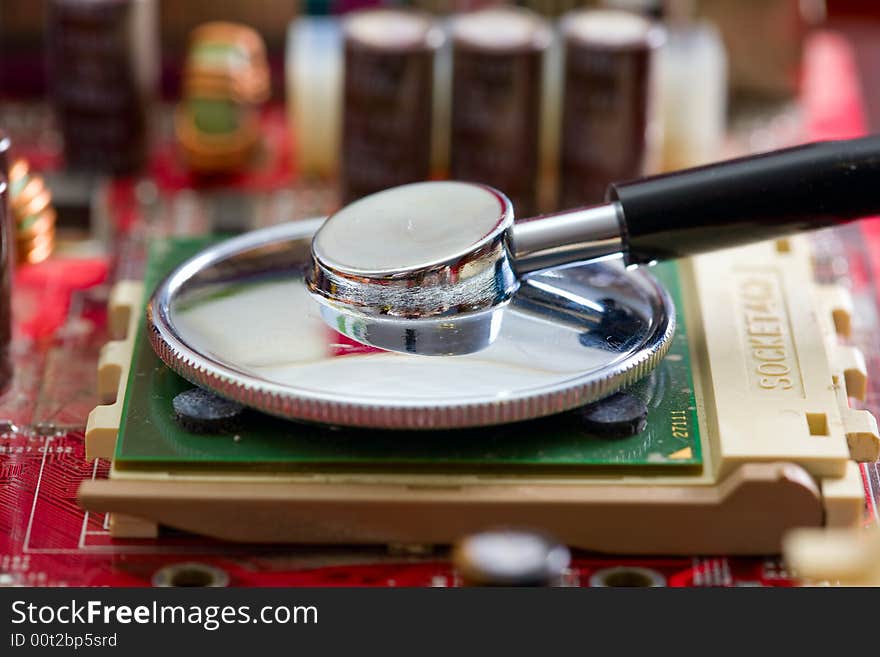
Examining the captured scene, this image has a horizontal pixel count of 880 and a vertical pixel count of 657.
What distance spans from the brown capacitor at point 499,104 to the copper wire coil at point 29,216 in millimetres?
428

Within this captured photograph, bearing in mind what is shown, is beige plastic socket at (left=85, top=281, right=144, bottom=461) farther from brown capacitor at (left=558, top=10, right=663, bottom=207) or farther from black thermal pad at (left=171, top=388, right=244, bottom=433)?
brown capacitor at (left=558, top=10, right=663, bottom=207)

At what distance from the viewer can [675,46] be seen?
1.67m

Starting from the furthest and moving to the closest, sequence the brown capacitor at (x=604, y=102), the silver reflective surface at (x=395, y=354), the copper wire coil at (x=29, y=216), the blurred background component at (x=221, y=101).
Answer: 1. the blurred background component at (x=221, y=101)
2. the brown capacitor at (x=604, y=102)
3. the copper wire coil at (x=29, y=216)
4. the silver reflective surface at (x=395, y=354)

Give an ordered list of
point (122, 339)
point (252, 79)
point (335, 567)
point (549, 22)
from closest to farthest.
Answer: point (335, 567), point (122, 339), point (252, 79), point (549, 22)

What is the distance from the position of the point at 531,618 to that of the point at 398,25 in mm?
859

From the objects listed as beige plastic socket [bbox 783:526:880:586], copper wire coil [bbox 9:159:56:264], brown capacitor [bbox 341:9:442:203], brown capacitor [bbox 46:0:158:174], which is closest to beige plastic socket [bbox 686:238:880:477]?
beige plastic socket [bbox 783:526:880:586]

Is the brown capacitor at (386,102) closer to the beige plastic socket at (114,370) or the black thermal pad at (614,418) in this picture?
the beige plastic socket at (114,370)

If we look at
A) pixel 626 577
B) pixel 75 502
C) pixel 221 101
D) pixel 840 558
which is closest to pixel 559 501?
pixel 626 577

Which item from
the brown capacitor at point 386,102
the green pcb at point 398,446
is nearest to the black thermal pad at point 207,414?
the green pcb at point 398,446

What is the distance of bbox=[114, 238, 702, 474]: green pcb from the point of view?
1.01m

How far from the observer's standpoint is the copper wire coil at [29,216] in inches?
51.7

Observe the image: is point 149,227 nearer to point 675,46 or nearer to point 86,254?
point 86,254

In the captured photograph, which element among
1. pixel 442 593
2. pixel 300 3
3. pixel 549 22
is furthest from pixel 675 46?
pixel 442 593

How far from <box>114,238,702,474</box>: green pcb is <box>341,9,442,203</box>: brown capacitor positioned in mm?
535
